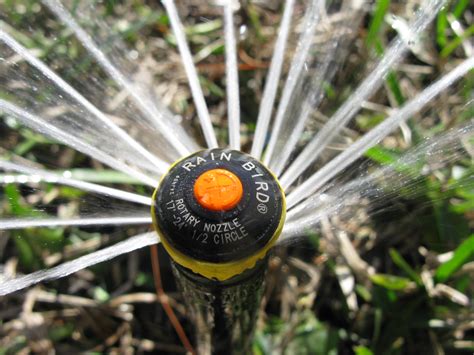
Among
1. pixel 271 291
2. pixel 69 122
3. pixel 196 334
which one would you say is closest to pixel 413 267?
pixel 271 291

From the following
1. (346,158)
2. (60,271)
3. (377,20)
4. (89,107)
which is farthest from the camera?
(377,20)

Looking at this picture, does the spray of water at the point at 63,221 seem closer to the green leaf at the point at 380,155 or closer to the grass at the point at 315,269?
the grass at the point at 315,269

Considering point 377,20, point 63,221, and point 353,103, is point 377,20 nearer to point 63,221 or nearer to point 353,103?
point 353,103

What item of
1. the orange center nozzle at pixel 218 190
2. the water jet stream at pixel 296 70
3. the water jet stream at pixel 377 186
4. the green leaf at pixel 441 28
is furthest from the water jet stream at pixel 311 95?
the orange center nozzle at pixel 218 190

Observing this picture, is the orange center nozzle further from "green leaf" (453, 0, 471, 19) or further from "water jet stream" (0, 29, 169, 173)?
"green leaf" (453, 0, 471, 19)

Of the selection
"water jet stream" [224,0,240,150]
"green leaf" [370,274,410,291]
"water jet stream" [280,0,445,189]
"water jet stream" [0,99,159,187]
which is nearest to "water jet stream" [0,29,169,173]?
"water jet stream" [0,99,159,187]

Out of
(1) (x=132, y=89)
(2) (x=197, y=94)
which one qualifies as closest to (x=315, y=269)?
(2) (x=197, y=94)
